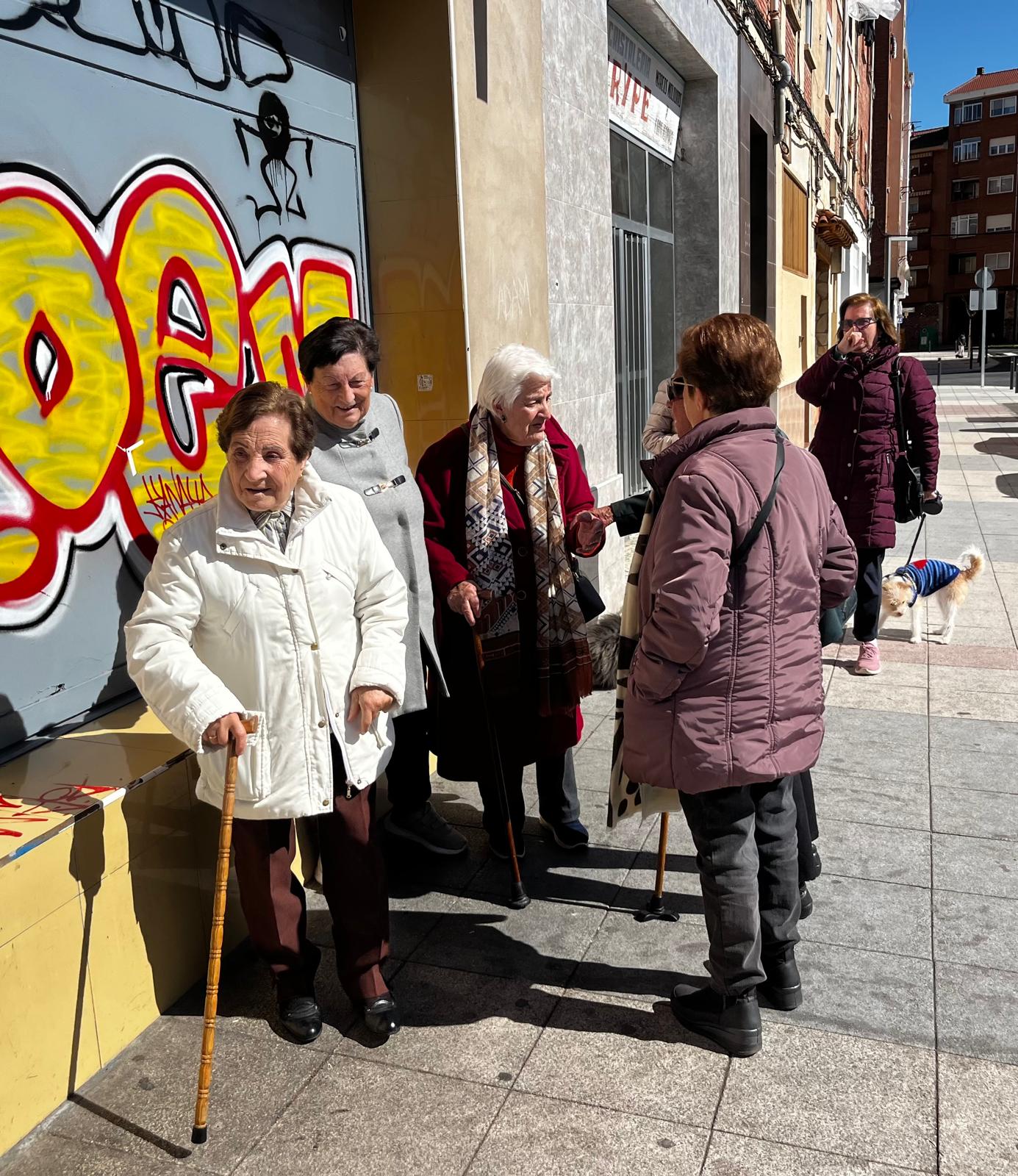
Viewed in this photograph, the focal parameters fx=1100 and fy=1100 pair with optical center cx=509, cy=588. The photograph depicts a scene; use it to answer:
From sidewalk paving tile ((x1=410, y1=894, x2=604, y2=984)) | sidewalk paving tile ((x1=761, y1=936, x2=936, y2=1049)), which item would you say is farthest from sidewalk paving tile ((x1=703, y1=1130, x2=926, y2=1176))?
sidewalk paving tile ((x1=410, y1=894, x2=604, y2=984))

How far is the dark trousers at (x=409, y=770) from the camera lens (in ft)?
13.8

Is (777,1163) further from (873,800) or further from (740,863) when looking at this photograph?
(873,800)

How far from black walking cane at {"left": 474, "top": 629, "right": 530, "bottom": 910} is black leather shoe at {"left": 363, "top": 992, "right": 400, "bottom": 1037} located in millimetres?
766

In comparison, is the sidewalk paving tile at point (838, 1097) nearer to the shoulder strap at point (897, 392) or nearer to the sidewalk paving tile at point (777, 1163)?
the sidewalk paving tile at point (777, 1163)

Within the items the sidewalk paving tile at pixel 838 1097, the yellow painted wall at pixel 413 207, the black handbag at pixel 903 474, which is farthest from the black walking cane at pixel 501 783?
the black handbag at pixel 903 474

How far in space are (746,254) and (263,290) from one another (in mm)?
9346

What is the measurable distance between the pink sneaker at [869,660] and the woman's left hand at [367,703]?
4.14 metres

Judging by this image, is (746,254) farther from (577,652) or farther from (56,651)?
(56,651)

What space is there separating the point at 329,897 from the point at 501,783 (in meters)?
0.86

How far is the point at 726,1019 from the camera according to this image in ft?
9.89

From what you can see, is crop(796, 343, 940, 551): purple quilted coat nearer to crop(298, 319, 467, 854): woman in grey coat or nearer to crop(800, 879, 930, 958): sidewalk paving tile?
crop(800, 879, 930, 958): sidewalk paving tile

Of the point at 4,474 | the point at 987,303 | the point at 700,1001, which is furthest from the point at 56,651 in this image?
the point at 987,303

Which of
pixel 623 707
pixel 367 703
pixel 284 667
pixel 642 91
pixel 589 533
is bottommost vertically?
pixel 623 707

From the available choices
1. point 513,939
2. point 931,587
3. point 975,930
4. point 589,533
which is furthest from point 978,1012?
point 931,587
